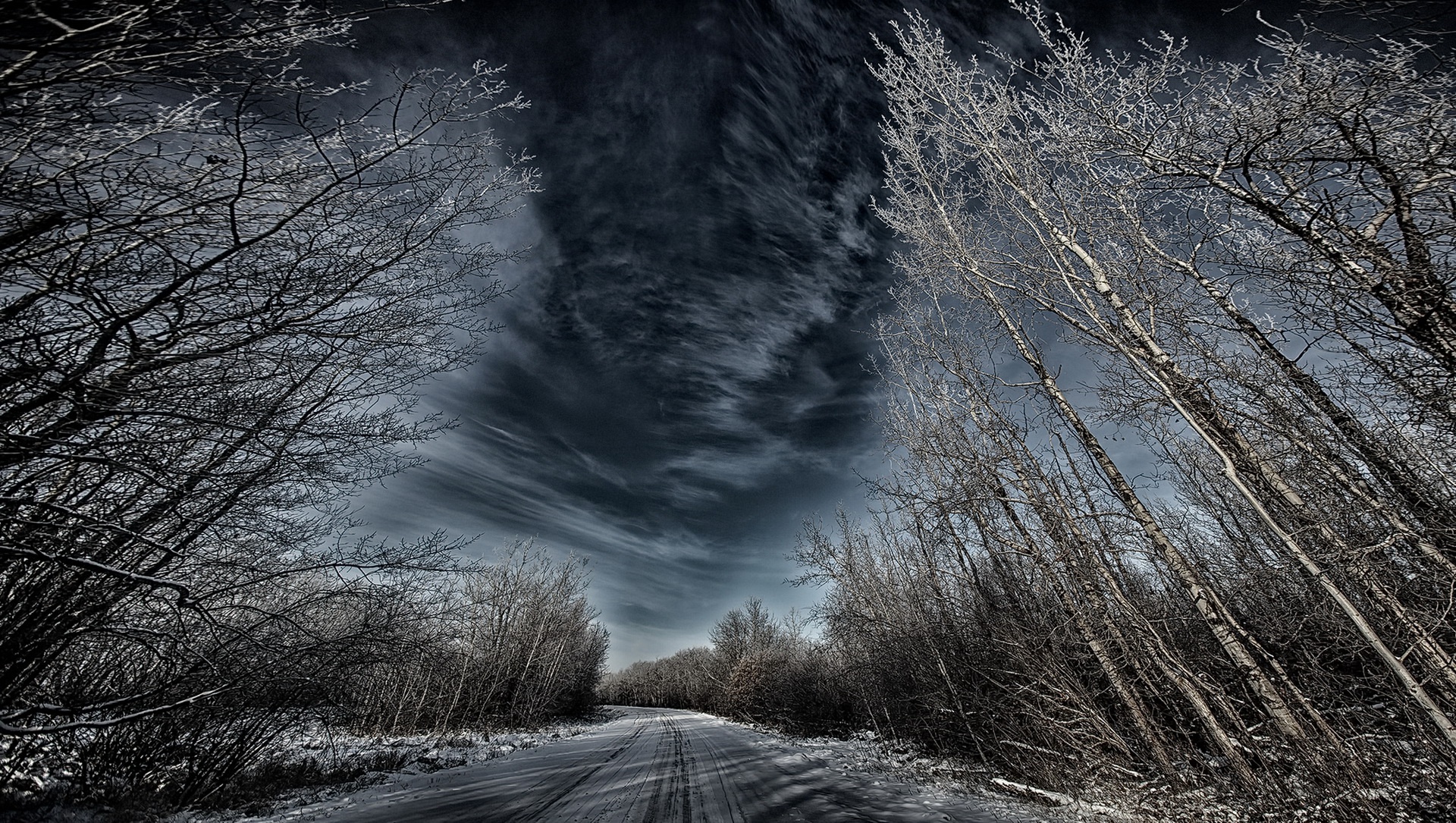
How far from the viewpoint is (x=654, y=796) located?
6.59 meters

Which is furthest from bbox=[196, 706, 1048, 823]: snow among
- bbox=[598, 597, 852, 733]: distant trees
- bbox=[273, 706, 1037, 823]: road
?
bbox=[598, 597, 852, 733]: distant trees

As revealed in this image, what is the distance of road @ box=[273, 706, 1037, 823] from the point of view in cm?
530

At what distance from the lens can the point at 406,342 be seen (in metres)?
4.02

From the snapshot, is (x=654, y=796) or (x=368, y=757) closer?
(x=654, y=796)

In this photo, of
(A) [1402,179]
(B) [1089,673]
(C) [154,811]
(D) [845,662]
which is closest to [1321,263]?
(A) [1402,179]

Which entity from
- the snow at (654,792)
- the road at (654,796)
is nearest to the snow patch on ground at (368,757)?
the snow at (654,792)

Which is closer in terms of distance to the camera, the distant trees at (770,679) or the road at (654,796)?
the road at (654,796)

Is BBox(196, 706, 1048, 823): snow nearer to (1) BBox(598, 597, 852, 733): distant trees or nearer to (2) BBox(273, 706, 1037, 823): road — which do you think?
(2) BBox(273, 706, 1037, 823): road

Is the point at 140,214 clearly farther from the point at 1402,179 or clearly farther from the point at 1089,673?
the point at 1089,673

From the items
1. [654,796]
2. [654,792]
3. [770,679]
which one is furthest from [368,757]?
[770,679]

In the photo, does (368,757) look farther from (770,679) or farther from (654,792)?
(770,679)

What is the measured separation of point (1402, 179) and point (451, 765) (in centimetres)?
1517

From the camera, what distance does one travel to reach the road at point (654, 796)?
17.4 feet

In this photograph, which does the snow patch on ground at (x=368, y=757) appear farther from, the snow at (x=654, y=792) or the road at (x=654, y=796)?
the road at (x=654, y=796)
